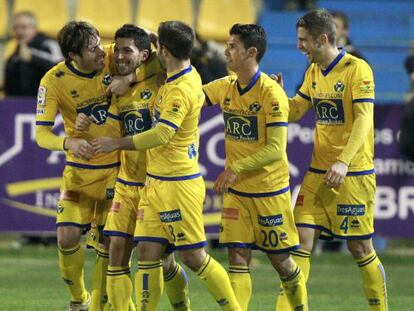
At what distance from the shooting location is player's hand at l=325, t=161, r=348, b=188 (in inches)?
351

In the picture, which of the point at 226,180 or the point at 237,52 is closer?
the point at 226,180

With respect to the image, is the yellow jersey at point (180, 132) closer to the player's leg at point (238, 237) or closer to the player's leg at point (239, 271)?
the player's leg at point (238, 237)

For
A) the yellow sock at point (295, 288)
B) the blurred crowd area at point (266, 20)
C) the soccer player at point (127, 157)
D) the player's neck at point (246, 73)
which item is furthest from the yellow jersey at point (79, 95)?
the blurred crowd area at point (266, 20)

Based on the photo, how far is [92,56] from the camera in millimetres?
9125

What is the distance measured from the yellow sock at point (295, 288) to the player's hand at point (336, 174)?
2.18ft

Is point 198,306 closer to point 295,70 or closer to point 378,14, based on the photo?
point 295,70

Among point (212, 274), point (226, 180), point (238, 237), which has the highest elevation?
point (226, 180)

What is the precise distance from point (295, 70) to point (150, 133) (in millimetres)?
9085

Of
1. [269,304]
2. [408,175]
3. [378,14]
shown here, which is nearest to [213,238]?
[408,175]

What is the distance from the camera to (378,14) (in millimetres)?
18969

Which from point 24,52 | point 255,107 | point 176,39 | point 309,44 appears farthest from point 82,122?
point 24,52

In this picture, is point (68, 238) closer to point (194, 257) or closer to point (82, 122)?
point (82, 122)

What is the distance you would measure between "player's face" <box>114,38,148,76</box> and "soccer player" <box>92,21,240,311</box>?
12.1 inches

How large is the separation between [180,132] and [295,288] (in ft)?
4.72
